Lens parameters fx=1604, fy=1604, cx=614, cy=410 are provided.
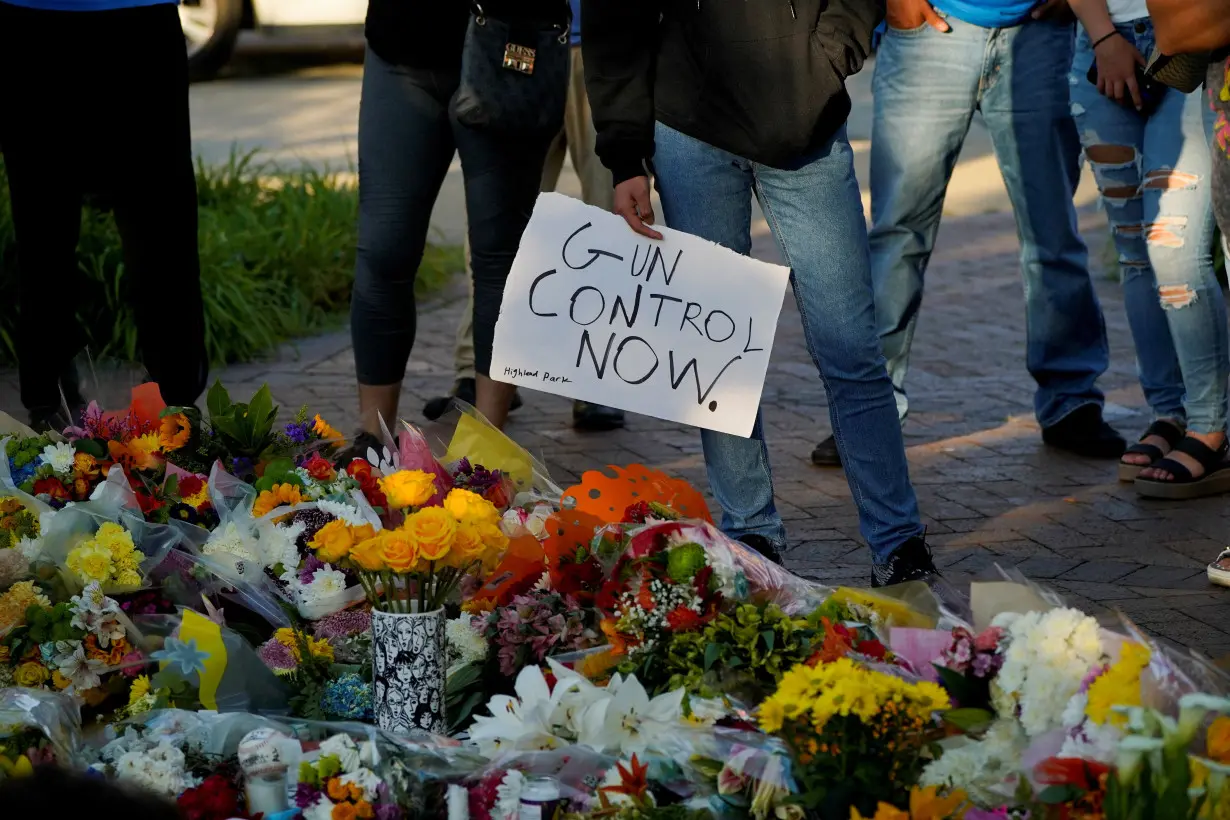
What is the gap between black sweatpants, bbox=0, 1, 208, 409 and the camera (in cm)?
456

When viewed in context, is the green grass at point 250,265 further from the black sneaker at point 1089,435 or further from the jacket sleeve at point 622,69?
the black sneaker at point 1089,435

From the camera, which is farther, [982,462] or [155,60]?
[982,462]

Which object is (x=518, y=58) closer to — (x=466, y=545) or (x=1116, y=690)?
(x=466, y=545)

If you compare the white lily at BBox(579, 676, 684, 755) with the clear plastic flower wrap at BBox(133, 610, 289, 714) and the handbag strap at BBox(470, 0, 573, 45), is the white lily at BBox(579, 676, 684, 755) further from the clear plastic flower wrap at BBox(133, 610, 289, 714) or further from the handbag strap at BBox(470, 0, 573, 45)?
the handbag strap at BBox(470, 0, 573, 45)

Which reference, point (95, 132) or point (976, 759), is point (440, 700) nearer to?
point (976, 759)

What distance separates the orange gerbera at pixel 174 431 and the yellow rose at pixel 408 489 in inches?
40.0

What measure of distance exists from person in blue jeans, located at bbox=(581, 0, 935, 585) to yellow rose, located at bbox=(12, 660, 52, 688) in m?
1.48

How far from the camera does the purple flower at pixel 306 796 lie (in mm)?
2275

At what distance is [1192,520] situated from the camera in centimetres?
437

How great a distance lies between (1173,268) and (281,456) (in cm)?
251

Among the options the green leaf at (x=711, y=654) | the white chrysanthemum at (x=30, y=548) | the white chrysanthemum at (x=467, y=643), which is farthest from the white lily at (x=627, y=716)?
the white chrysanthemum at (x=30, y=548)

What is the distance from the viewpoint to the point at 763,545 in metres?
3.68

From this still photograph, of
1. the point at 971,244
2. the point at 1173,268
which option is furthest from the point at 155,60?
the point at 971,244

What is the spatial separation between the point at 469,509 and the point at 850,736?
0.82 metres
